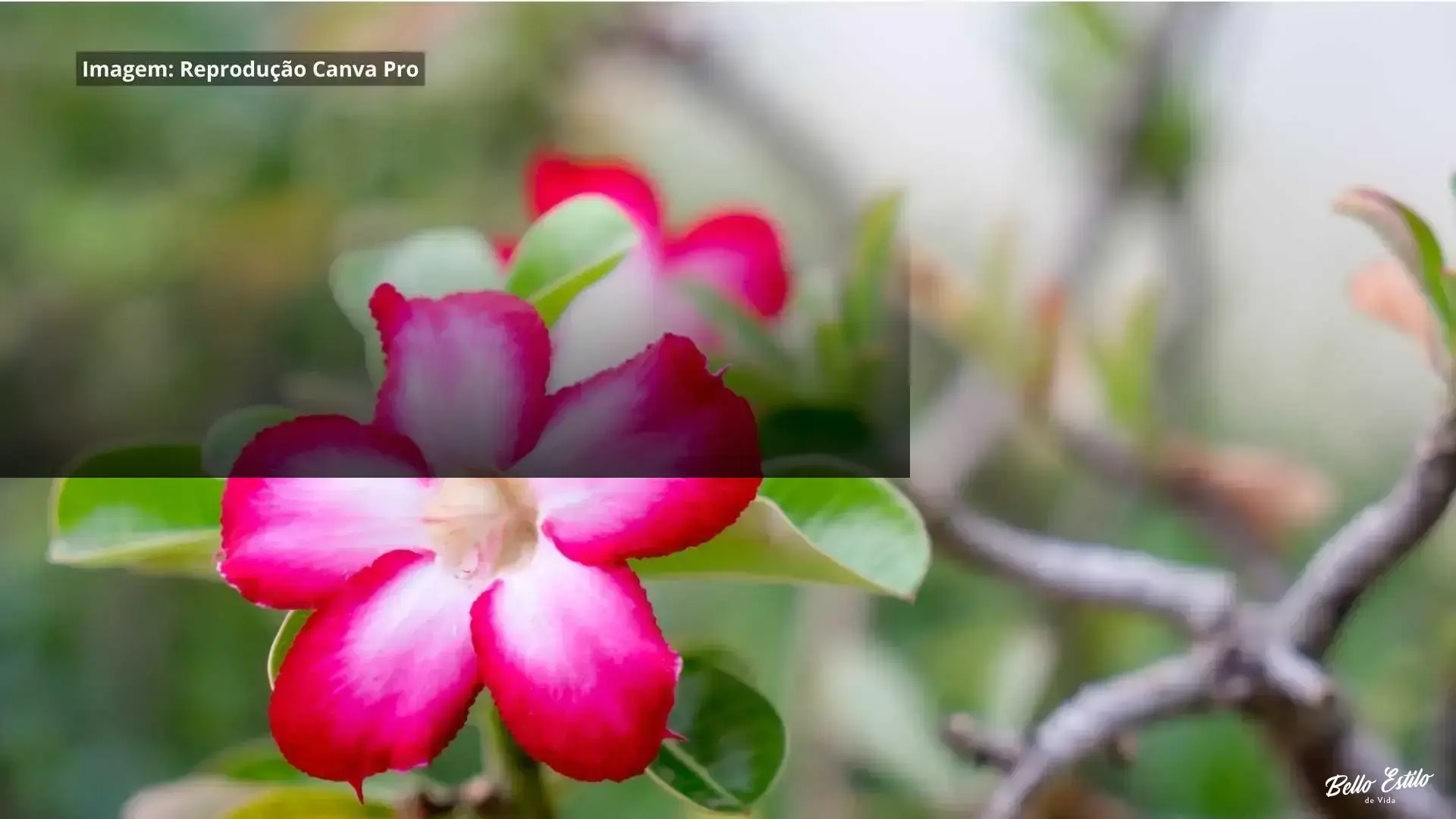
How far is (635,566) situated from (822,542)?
0.05m

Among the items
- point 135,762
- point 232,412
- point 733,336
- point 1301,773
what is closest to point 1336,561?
point 1301,773

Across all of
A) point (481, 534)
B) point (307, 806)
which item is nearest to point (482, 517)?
point (481, 534)

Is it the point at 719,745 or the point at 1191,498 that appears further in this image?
the point at 1191,498

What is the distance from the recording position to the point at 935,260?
1.31 ft

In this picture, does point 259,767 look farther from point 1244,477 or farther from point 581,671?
point 1244,477

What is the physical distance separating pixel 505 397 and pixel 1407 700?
368 mm

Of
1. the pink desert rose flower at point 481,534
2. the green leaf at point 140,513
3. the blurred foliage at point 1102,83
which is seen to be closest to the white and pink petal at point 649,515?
the pink desert rose flower at point 481,534

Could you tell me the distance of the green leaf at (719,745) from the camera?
310 millimetres

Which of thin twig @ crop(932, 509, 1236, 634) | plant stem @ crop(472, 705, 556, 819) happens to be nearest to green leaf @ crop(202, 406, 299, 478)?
plant stem @ crop(472, 705, 556, 819)

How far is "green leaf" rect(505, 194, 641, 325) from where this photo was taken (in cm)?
30

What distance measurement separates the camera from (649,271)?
35cm

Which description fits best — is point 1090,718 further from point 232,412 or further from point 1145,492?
point 232,412

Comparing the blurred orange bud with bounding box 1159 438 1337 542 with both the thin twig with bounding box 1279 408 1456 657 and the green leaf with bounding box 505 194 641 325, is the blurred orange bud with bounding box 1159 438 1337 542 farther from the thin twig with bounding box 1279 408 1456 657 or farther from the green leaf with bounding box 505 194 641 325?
the green leaf with bounding box 505 194 641 325

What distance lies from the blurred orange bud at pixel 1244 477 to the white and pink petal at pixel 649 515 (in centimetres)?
22
